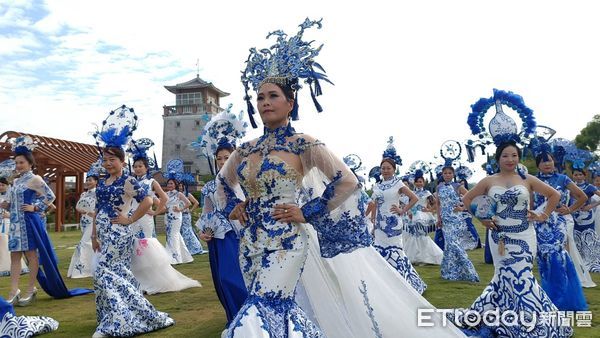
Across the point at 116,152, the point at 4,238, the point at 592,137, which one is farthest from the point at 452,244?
the point at 592,137

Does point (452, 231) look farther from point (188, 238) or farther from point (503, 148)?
point (188, 238)

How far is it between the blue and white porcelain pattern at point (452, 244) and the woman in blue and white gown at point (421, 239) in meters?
1.51

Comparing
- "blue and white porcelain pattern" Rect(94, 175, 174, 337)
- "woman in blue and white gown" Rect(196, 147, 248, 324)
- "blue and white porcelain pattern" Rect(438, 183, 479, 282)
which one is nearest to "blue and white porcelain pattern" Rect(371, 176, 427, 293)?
"blue and white porcelain pattern" Rect(438, 183, 479, 282)

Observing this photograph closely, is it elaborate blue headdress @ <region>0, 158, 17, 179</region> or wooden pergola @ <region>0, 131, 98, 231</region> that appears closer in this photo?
elaborate blue headdress @ <region>0, 158, 17, 179</region>

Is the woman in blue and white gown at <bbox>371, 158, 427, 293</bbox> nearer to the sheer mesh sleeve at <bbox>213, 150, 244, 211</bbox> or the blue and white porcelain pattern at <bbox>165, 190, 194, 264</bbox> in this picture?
the sheer mesh sleeve at <bbox>213, 150, 244, 211</bbox>

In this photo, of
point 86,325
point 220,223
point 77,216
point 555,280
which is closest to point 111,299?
point 86,325

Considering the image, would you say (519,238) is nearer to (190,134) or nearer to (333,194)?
(333,194)

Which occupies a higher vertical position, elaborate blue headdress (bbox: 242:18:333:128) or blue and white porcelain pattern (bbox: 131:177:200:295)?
elaborate blue headdress (bbox: 242:18:333:128)

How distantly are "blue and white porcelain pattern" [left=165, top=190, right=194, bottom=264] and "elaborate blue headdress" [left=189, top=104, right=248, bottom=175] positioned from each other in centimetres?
693

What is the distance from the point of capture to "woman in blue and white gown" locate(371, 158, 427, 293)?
723cm

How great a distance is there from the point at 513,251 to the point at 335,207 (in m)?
2.44

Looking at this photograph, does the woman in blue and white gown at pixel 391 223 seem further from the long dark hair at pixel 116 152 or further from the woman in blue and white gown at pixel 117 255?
the long dark hair at pixel 116 152

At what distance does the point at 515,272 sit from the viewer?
4.80m

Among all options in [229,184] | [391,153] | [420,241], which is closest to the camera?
[229,184]
